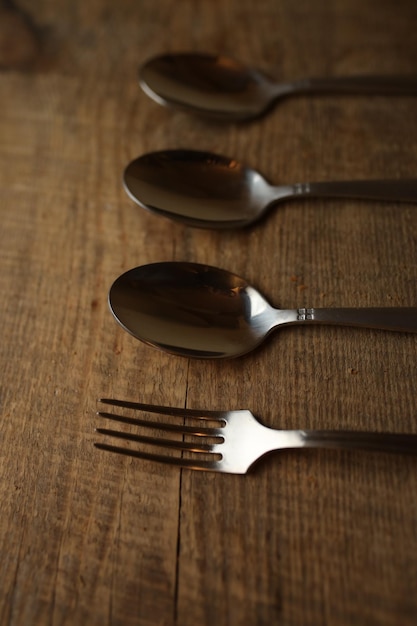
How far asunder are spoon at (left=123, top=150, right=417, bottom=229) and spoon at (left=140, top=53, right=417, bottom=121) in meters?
0.13

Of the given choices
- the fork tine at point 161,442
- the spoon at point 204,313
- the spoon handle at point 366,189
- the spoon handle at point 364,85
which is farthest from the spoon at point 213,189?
the fork tine at point 161,442

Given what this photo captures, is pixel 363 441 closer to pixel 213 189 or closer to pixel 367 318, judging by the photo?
pixel 367 318

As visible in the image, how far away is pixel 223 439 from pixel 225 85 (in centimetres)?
65

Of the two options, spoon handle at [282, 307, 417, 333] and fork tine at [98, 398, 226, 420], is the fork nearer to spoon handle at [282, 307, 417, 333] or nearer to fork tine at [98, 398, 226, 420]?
fork tine at [98, 398, 226, 420]

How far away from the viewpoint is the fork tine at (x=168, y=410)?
2.25ft

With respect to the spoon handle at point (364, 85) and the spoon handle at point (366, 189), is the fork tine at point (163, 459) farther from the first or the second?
the spoon handle at point (364, 85)

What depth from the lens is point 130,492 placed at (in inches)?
25.9

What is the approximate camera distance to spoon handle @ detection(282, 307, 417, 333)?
723mm

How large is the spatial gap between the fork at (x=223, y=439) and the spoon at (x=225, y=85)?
1.77 ft

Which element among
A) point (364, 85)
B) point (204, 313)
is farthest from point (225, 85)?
point (204, 313)

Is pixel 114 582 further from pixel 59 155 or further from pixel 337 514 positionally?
pixel 59 155

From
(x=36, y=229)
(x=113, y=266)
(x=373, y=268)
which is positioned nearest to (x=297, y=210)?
(x=373, y=268)

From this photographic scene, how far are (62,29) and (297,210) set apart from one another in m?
0.64

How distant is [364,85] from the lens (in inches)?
38.9
